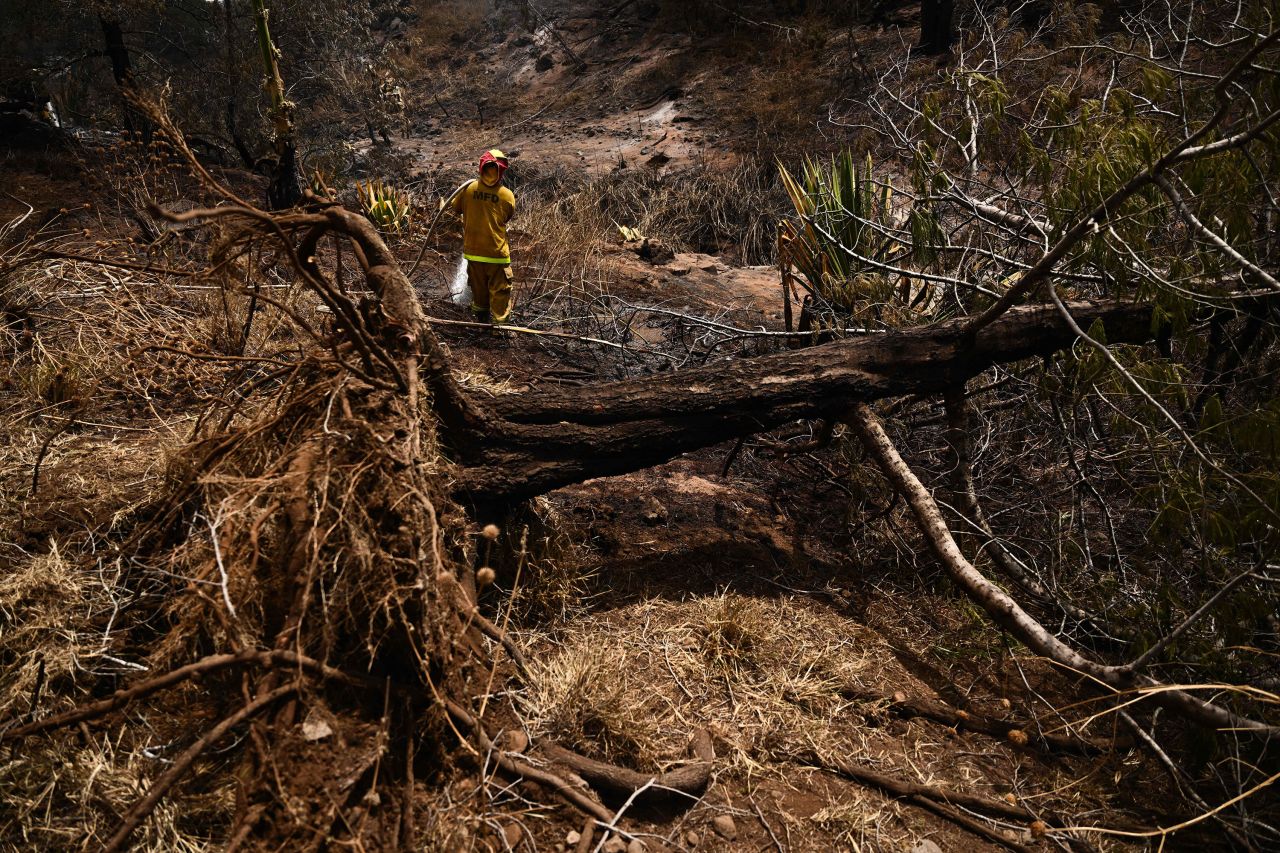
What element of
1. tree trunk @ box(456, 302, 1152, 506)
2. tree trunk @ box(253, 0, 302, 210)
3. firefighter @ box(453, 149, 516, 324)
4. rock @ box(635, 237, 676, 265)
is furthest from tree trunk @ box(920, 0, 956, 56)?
tree trunk @ box(456, 302, 1152, 506)

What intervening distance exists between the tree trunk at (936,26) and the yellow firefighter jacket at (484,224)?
26.3ft

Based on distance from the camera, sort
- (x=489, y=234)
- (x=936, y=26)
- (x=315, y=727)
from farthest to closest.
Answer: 1. (x=936, y=26)
2. (x=489, y=234)
3. (x=315, y=727)

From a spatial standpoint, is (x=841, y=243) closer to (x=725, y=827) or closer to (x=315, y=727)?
(x=725, y=827)

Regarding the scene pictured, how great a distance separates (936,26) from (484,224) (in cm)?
839

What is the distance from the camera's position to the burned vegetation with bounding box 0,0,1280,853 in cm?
198

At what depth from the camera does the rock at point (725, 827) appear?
86.3 inches

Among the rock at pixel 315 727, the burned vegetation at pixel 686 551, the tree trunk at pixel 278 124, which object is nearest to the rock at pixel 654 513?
the burned vegetation at pixel 686 551

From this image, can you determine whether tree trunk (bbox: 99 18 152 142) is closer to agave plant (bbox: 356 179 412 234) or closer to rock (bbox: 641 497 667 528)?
agave plant (bbox: 356 179 412 234)

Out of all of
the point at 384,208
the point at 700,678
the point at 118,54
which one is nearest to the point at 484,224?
the point at 384,208

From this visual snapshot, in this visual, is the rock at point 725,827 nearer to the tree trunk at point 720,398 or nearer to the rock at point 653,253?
the tree trunk at point 720,398

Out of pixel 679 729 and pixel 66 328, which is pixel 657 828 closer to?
pixel 679 729

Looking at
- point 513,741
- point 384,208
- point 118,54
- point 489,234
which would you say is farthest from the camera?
point 118,54

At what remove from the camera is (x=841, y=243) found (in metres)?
4.25

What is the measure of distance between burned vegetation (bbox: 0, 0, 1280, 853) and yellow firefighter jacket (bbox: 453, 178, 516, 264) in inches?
46.2
